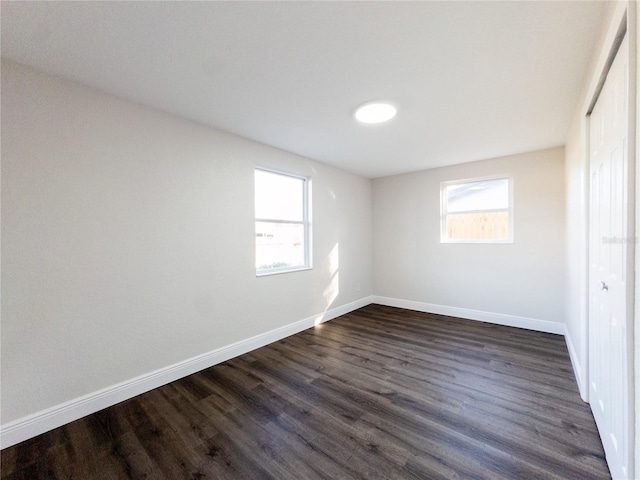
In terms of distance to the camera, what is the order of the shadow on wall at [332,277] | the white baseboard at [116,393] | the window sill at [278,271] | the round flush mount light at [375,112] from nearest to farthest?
the white baseboard at [116,393] < the round flush mount light at [375,112] < the window sill at [278,271] < the shadow on wall at [332,277]

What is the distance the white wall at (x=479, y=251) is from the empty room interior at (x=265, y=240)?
A: 0.09 meters

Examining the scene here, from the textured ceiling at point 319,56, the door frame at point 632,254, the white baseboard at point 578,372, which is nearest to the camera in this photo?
the door frame at point 632,254

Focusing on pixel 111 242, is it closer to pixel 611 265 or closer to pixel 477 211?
pixel 611 265

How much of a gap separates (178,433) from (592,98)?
3531 millimetres

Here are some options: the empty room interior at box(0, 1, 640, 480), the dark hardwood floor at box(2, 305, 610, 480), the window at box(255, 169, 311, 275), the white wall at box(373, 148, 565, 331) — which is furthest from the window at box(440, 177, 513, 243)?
the window at box(255, 169, 311, 275)

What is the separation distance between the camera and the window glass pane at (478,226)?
3895 mm

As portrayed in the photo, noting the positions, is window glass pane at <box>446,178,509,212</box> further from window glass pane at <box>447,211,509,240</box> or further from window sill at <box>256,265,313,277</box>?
window sill at <box>256,265,313,277</box>

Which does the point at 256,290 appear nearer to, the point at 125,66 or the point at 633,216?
the point at 125,66

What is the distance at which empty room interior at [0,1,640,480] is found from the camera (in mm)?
1420

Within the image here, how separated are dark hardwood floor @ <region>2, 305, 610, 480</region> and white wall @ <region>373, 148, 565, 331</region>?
104 centimetres

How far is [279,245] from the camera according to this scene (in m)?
3.54

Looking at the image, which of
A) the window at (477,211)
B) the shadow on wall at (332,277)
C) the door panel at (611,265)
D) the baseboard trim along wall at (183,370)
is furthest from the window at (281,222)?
the door panel at (611,265)

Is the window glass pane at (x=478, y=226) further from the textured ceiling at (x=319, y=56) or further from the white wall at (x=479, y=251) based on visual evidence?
the textured ceiling at (x=319, y=56)

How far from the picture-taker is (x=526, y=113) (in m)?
2.48
